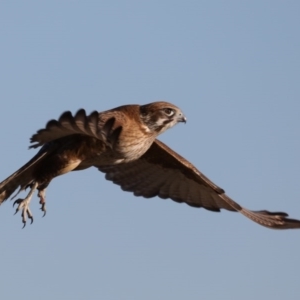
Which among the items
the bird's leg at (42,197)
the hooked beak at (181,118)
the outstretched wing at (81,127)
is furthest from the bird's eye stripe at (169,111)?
the bird's leg at (42,197)

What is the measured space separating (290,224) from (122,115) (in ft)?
11.7

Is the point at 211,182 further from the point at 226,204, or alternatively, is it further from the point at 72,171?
the point at 72,171

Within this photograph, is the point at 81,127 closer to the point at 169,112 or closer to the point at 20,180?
the point at 20,180

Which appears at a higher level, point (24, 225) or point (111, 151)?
point (111, 151)

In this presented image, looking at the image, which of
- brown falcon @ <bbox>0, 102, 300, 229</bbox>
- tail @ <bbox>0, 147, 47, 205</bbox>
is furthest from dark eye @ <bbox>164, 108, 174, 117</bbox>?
tail @ <bbox>0, 147, 47, 205</bbox>

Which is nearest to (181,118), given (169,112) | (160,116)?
(169,112)

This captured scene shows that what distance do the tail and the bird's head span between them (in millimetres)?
1471

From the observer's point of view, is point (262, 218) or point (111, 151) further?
point (262, 218)

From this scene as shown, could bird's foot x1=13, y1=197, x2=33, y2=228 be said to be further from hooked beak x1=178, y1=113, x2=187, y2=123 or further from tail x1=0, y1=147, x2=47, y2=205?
hooked beak x1=178, y1=113, x2=187, y2=123

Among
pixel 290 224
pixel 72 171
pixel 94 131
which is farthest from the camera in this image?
pixel 290 224

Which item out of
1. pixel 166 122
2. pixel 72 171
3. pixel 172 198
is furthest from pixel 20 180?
pixel 172 198

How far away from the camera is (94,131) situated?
15.1m

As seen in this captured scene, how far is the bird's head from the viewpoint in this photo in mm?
16484

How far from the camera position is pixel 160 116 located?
54.5ft
